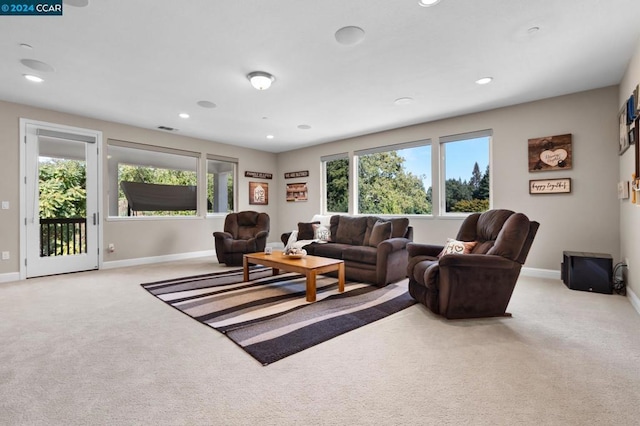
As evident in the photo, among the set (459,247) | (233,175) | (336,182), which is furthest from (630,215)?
(233,175)

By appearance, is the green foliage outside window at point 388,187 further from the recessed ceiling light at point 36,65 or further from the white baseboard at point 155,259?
the recessed ceiling light at point 36,65

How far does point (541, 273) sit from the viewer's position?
4344 mm

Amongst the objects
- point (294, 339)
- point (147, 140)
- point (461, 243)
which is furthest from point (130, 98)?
point (461, 243)

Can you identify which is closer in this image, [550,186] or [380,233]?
[550,186]

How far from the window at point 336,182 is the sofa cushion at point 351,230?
151 centimetres

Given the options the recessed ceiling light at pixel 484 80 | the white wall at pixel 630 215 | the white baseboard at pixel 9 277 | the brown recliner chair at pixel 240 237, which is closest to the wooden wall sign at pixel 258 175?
the brown recliner chair at pixel 240 237

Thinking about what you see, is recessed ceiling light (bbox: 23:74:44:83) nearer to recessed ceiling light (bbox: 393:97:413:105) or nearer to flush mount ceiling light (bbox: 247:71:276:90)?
flush mount ceiling light (bbox: 247:71:276:90)

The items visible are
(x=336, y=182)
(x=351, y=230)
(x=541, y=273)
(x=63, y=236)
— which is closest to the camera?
(x=541, y=273)

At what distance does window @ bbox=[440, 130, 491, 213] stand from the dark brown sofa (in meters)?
1.13

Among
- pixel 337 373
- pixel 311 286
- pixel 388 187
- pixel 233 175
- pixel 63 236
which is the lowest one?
pixel 337 373

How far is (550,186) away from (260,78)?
4123mm

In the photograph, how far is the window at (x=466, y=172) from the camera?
4.84 meters

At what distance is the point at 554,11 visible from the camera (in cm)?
236

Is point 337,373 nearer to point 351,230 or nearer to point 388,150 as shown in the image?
point 351,230
